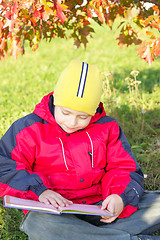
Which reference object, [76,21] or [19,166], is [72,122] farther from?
[76,21]

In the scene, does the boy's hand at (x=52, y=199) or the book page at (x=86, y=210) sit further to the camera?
the boy's hand at (x=52, y=199)

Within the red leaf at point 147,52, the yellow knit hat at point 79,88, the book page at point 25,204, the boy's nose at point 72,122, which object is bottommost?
the book page at point 25,204

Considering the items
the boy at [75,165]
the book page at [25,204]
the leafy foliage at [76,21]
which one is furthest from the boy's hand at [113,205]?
the leafy foliage at [76,21]

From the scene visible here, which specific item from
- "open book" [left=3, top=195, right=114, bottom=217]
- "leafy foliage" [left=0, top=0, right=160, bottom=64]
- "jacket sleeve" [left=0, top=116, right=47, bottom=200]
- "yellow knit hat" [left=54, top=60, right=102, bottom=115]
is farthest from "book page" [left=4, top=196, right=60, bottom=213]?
"leafy foliage" [left=0, top=0, right=160, bottom=64]

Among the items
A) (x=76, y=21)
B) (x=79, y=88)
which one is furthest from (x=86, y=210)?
(x=76, y=21)

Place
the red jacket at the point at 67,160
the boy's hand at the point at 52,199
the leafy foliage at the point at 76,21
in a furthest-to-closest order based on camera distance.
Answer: the leafy foliage at the point at 76,21 → the red jacket at the point at 67,160 → the boy's hand at the point at 52,199

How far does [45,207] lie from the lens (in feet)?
5.93

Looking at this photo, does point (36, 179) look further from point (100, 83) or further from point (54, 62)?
point (54, 62)

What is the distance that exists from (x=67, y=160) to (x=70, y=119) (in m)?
0.30

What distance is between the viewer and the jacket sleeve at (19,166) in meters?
2.00

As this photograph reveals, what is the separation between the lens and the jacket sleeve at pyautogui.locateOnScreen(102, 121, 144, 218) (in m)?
2.13

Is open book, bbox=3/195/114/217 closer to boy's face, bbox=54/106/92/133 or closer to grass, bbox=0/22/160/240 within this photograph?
boy's face, bbox=54/106/92/133

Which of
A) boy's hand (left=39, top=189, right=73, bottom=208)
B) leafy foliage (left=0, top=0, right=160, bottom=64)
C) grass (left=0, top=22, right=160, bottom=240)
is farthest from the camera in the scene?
grass (left=0, top=22, right=160, bottom=240)

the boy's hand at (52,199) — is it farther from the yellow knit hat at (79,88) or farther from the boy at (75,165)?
the yellow knit hat at (79,88)
